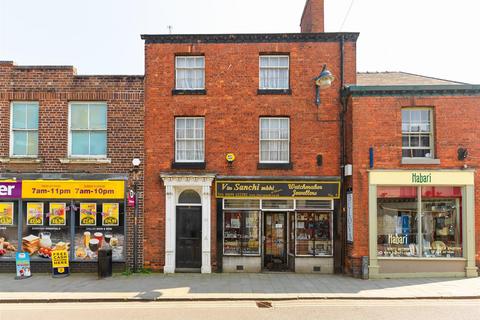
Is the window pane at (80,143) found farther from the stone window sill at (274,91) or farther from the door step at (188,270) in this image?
the stone window sill at (274,91)

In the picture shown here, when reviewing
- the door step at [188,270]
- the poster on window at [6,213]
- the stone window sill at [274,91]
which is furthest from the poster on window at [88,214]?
the stone window sill at [274,91]

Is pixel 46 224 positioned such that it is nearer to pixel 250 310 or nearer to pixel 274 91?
pixel 250 310

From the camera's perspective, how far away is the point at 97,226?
14.2 metres

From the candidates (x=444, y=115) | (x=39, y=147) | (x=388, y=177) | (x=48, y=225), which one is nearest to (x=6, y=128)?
(x=39, y=147)

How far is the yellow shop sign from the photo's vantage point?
14.1 meters

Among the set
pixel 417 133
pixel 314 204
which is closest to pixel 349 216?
pixel 314 204

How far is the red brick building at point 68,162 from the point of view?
14.1m

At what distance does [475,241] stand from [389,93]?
224 inches

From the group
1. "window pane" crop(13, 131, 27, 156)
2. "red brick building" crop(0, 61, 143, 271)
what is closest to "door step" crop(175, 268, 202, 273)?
"red brick building" crop(0, 61, 143, 271)

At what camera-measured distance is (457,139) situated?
1345cm

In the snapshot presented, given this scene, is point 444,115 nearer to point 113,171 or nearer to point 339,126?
point 339,126

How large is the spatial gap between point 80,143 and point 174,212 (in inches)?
169

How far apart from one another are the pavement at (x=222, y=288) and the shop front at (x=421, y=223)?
55 centimetres

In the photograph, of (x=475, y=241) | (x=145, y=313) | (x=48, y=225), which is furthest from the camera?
(x=48, y=225)
